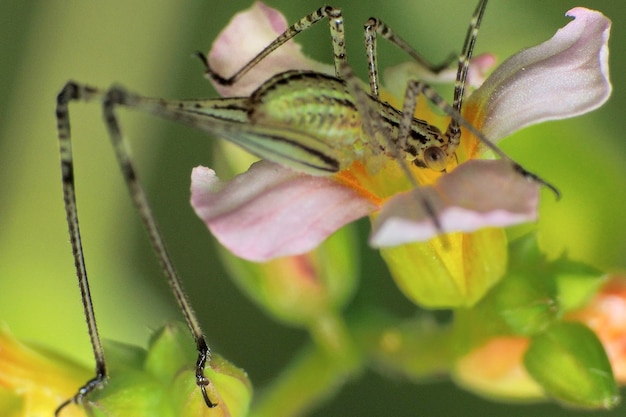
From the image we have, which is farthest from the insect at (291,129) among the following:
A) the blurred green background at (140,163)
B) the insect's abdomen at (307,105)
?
the blurred green background at (140,163)

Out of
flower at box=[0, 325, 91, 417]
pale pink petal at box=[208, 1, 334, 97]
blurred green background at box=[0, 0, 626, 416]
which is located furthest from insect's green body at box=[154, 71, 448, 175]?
blurred green background at box=[0, 0, 626, 416]

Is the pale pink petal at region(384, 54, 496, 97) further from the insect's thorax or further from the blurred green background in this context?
the blurred green background

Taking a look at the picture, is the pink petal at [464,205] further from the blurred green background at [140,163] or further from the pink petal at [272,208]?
the blurred green background at [140,163]

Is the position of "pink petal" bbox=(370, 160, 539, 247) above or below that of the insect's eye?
above

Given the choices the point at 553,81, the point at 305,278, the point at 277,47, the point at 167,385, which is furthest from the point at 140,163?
the point at 553,81

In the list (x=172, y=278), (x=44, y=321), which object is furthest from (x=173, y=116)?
(x=44, y=321)

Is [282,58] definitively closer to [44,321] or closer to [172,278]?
[172,278]
